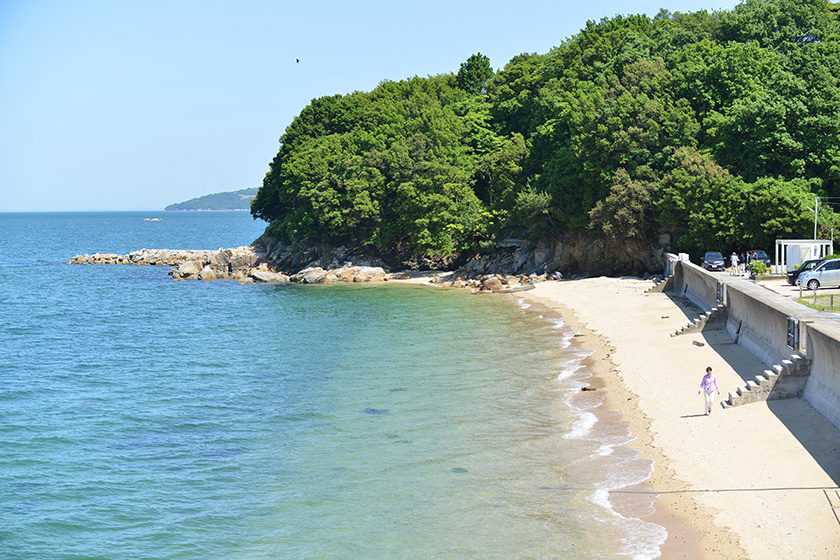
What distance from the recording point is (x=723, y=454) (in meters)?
18.2

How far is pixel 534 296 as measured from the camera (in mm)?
54875

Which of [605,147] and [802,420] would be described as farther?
[605,147]

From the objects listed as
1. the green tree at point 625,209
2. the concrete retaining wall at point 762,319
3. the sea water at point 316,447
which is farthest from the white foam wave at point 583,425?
A: the green tree at point 625,209

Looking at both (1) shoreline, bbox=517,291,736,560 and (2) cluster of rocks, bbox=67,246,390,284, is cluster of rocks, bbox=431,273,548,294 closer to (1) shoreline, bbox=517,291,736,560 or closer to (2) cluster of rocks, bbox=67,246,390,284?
(2) cluster of rocks, bbox=67,246,390,284

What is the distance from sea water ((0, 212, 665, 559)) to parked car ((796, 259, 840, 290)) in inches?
506

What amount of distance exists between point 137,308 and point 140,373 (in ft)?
82.4

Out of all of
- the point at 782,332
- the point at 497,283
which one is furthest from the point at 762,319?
the point at 497,283

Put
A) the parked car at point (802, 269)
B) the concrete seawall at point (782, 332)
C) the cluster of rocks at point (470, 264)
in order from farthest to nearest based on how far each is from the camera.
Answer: the cluster of rocks at point (470, 264) < the parked car at point (802, 269) < the concrete seawall at point (782, 332)

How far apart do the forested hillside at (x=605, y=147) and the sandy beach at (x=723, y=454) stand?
26.2 metres

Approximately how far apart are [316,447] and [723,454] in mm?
11608

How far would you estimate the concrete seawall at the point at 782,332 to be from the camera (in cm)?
1900

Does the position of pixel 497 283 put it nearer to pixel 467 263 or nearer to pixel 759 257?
pixel 467 263

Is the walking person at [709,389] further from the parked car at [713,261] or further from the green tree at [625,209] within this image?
the green tree at [625,209]

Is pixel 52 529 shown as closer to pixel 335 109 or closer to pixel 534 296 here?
pixel 534 296
